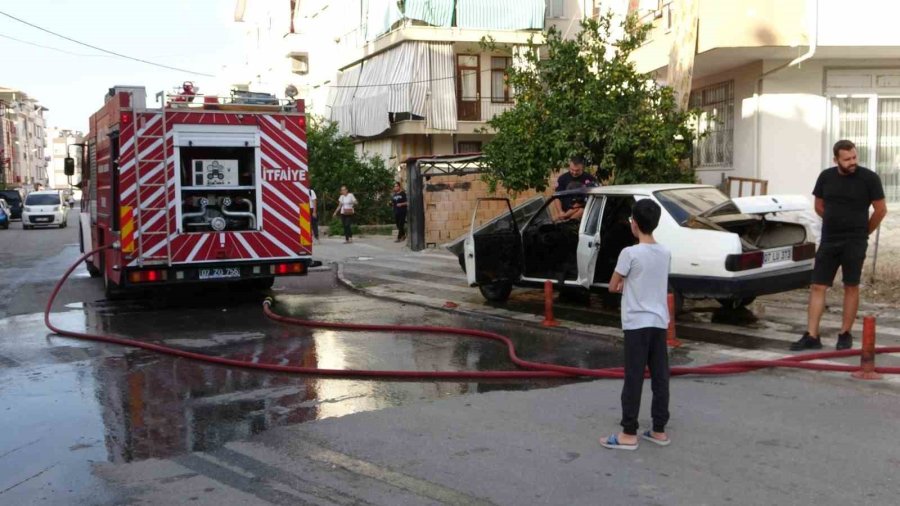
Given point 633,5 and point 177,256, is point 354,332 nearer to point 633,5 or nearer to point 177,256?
point 177,256

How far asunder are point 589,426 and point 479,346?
3225 millimetres

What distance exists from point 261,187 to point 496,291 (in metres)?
3.58

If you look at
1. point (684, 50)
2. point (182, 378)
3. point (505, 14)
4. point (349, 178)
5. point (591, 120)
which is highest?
point (505, 14)

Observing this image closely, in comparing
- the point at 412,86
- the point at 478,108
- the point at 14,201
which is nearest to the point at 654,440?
the point at 412,86

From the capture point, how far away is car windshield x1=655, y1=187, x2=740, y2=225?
375 inches

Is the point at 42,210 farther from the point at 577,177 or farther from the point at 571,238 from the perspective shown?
the point at 571,238

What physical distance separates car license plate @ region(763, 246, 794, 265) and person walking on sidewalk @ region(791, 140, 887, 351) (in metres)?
0.96

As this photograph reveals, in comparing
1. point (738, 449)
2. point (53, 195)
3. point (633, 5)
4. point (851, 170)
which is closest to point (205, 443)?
point (738, 449)

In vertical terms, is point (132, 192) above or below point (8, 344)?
above

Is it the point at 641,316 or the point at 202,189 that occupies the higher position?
the point at 202,189

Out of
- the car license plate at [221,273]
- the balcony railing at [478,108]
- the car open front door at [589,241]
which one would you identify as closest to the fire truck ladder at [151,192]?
the car license plate at [221,273]

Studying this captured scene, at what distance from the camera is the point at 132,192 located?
1152cm

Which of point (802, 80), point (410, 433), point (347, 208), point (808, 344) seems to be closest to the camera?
point (410, 433)

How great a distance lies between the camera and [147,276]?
11633mm
